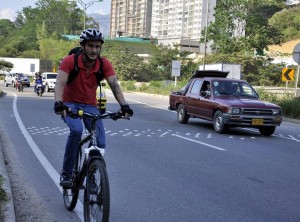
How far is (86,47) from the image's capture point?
17.6 ft

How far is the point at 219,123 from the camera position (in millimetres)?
14891

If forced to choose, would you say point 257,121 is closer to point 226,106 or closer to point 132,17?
point 226,106

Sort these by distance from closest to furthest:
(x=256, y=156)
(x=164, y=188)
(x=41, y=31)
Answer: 1. (x=164, y=188)
2. (x=256, y=156)
3. (x=41, y=31)

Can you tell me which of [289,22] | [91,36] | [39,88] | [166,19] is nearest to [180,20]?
[166,19]

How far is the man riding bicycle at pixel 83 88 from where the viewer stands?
5332 mm

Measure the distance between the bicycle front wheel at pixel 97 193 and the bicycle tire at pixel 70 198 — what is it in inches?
28.3

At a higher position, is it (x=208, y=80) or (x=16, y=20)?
(x=16, y=20)

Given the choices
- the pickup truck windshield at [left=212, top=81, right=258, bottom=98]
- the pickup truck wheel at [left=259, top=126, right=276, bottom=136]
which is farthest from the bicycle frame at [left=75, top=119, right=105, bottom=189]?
the pickup truck windshield at [left=212, top=81, right=258, bottom=98]

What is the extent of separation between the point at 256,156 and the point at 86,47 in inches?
248

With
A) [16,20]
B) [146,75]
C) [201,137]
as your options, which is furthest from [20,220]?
[16,20]

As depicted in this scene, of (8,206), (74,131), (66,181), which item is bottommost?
(8,206)

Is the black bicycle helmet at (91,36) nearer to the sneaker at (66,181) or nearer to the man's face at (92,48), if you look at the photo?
the man's face at (92,48)

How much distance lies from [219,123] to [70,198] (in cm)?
933

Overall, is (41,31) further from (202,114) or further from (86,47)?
(86,47)
